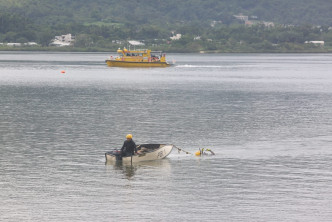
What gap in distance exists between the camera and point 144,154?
49.1 metres

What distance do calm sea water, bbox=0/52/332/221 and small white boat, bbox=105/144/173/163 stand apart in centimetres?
52

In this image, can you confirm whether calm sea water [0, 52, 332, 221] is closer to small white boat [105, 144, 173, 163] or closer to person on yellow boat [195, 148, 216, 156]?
small white boat [105, 144, 173, 163]

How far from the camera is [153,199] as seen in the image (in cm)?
3884

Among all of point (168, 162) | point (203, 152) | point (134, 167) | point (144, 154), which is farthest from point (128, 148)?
point (203, 152)

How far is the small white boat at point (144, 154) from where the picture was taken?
48344 mm

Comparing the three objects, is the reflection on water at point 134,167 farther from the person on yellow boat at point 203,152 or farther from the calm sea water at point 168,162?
the person on yellow boat at point 203,152

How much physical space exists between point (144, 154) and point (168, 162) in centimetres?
197

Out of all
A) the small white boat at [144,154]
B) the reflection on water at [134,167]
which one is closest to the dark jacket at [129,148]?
the small white boat at [144,154]

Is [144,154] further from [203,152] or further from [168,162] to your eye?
[203,152]

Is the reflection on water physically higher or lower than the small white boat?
lower

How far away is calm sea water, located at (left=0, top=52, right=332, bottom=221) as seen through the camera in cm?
3684

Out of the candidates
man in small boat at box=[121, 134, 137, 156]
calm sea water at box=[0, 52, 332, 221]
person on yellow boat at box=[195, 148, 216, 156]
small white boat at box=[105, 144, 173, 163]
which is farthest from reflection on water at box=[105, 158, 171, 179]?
person on yellow boat at box=[195, 148, 216, 156]

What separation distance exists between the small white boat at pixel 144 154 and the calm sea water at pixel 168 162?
20.6 inches

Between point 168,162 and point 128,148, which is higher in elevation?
point 128,148
